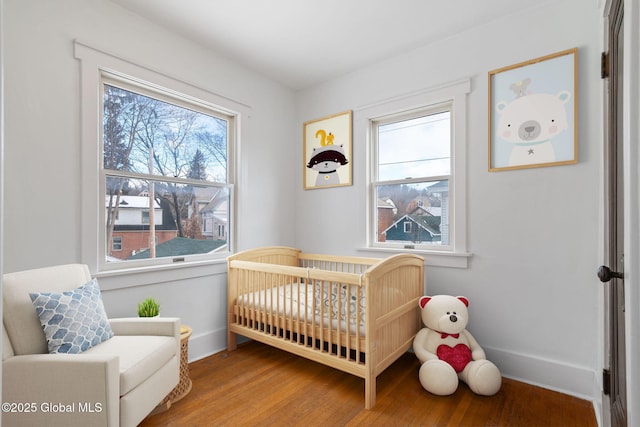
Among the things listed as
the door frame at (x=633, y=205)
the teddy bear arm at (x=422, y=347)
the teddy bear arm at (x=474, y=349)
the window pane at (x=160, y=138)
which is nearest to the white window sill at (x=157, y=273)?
the window pane at (x=160, y=138)

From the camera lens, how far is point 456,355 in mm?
2154

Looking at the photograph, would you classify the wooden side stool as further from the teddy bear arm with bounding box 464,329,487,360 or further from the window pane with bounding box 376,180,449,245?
the teddy bear arm with bounding box 464,329,487,360

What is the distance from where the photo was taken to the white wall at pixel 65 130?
6.04 feet

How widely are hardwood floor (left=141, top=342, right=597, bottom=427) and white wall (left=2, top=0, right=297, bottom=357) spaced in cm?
Answer: 62

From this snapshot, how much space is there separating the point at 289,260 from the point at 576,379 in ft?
7.66

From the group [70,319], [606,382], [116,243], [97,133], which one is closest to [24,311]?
[70,319]

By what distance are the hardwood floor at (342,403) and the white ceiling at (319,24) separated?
251 cm

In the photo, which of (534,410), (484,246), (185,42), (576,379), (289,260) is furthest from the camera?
(289,260)

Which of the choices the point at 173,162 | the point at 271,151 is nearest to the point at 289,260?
the point at 271,151

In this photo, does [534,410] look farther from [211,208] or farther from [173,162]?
[173,162]

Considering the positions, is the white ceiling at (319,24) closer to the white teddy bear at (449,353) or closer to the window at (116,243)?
the window at (116,243)

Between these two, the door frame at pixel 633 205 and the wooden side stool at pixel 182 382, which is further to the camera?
the wooden side stool at pixel 182 382

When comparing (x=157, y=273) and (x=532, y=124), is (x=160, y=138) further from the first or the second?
(x=532, y=124)

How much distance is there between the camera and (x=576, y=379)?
2.06 meters
